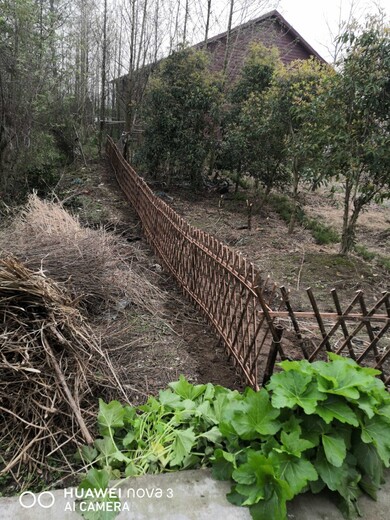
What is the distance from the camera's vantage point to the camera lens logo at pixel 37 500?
159 centimetres

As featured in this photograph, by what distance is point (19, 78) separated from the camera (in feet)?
24.6

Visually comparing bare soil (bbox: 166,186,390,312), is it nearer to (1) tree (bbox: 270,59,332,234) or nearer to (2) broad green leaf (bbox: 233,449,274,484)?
(1) tree (bbox: 270,59,332,234)

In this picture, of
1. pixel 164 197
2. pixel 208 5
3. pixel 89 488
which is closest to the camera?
pixel 89 488

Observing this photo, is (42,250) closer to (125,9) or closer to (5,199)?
(5,199)

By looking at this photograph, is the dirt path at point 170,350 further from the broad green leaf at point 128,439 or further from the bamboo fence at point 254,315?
the broad green leaf at point 128,439

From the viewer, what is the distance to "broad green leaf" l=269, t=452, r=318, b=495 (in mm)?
1562

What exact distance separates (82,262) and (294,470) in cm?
302

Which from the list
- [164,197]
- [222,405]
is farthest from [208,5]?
[222,405]

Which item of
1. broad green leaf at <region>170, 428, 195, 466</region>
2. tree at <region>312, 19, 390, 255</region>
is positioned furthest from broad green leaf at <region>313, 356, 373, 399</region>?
tree at <region>312, 19, 390, 255</region>

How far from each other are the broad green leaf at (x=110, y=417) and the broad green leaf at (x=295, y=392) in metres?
0.85

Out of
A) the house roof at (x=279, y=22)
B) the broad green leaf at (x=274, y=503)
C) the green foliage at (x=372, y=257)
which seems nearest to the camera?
the broad green leaf at (x=274, y=503)

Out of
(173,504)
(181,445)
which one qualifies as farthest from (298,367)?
(173,504)

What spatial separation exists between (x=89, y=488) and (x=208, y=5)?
41.3 feet

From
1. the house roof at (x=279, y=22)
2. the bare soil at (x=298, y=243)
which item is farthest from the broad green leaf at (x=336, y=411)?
the house roof at (x=279, y=22)
